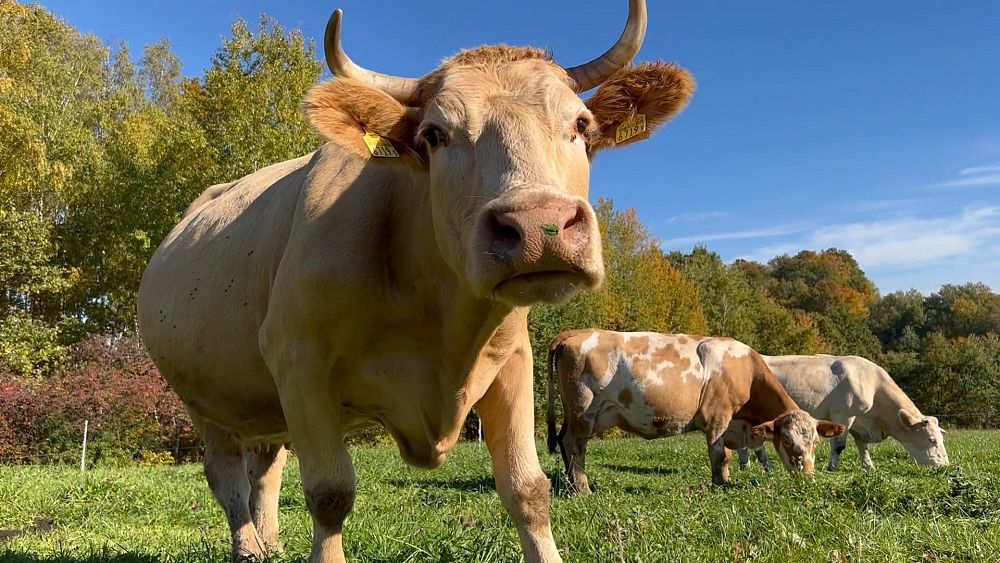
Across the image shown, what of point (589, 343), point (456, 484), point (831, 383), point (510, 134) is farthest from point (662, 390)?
point (510, 134)

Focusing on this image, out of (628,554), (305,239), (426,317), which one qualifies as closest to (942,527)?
(628,554)

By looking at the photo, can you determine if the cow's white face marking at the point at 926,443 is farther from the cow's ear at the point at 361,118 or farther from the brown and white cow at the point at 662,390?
the cow's ear at the point at 361,118

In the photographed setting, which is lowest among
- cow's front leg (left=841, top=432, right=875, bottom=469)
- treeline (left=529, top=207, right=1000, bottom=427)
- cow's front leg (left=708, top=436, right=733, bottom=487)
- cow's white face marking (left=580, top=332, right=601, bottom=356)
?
cow's front leg (left=841, top=432, right=875, bottom=469)

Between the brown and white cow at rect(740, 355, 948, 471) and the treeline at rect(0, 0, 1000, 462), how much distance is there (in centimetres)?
673

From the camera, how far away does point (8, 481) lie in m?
9.77

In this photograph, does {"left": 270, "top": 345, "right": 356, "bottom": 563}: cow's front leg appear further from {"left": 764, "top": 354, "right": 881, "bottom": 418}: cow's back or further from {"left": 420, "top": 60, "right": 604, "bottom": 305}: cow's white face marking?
{"left": 764, "top": 354, "right": 881, "bottom": 418}: cow's back

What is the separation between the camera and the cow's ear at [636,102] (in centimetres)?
353

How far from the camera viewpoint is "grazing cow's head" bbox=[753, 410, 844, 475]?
34.3 feet

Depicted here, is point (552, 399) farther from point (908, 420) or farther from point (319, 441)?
point (319, 441)

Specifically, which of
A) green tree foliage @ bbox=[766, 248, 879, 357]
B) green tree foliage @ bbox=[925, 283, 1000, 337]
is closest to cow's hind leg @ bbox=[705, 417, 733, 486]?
green tree foliage @ bbox=[766, 248, 879, 357]

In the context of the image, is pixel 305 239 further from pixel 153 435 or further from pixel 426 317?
pixel 153 435

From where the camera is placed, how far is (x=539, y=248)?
238 cm

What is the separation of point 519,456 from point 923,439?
14034 millimetres

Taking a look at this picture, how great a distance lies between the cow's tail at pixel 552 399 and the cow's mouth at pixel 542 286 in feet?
33.0
